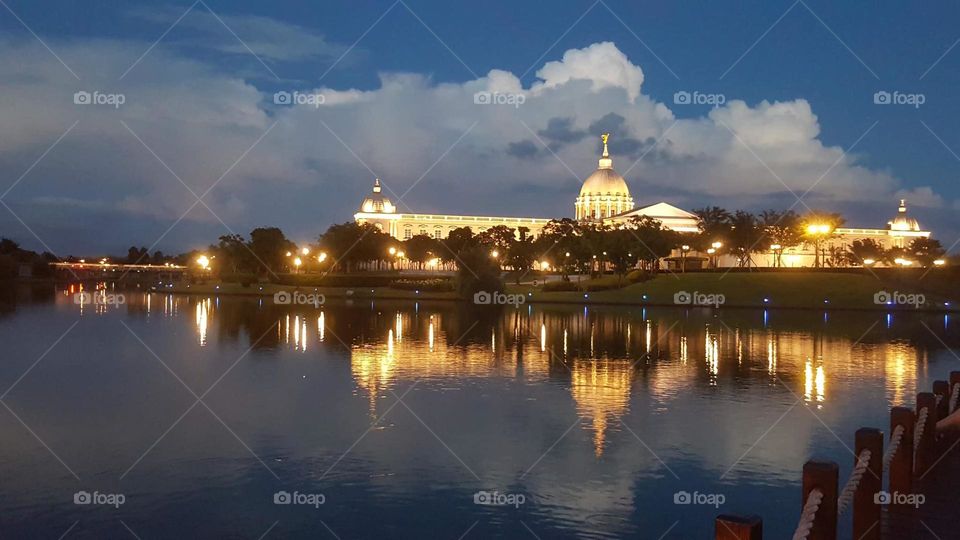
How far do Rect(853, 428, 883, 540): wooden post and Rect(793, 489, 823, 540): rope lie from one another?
7.45ft

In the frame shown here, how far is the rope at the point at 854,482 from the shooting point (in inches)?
317

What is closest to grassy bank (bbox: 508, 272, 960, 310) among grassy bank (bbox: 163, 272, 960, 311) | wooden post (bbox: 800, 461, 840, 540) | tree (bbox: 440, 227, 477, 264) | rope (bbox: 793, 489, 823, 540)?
grassy bank (bbox: 163, 272, 960, 311)

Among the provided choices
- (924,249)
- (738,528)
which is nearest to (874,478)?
(738,528)

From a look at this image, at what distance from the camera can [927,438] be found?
39.4 feet

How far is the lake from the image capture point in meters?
12.2

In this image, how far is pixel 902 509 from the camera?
34.8 ft

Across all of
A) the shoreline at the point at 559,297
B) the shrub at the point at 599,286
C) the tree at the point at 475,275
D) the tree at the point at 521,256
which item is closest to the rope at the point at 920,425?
the shoreline at the point at 559,297

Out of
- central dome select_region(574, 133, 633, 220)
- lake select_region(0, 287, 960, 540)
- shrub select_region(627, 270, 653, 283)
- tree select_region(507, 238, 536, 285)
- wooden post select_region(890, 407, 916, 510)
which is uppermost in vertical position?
central dome select_region(574, 133, 633, 220)

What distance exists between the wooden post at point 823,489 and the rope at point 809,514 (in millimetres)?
53

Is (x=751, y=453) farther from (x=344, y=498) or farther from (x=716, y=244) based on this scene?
(x=716, y=244)

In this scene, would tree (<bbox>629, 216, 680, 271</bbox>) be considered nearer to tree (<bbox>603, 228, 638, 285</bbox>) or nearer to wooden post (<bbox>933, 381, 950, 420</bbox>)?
tree (<bbox>603, 228, 638, 285</bbox>)

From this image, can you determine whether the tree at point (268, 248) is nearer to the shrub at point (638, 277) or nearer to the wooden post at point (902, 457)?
the shrub at point (638, 277)

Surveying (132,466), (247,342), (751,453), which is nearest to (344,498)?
(132,466)

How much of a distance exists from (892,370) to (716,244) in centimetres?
7675
